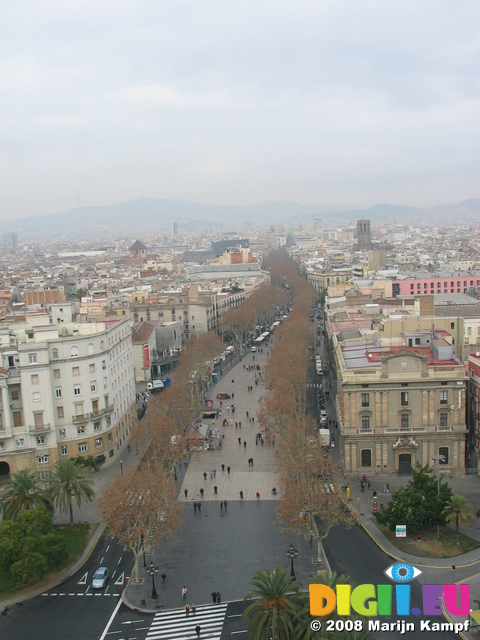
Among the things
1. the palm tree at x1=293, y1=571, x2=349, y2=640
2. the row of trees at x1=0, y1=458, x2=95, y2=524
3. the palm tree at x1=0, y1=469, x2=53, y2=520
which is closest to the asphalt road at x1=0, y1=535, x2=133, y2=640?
the row of trees at x1=0, y1=458, x2=95, y2=524

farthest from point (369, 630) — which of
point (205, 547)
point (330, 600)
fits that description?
point (205, 547)

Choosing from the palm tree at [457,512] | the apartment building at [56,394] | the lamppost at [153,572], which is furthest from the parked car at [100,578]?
the palm tree at [457,512]

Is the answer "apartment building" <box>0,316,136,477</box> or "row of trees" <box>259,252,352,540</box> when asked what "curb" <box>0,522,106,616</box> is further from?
"row of trees" <box>259,252,352,540</box>

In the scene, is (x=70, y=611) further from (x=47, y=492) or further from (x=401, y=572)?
(x=401, y=572)

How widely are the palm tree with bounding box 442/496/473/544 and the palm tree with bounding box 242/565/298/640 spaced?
554 inches

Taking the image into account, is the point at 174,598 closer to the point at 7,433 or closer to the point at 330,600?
the point at 330,600

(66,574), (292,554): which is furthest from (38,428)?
(292,554)

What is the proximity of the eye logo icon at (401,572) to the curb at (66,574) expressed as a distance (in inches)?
704

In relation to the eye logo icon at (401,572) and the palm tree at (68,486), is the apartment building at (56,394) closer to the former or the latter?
the palm tree at (68,486)

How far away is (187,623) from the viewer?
107 feet

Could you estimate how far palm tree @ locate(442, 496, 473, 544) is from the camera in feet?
127

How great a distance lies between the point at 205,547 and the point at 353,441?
1606 centimetres

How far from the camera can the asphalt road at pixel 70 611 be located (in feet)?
106

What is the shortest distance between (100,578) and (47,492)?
8525mm
